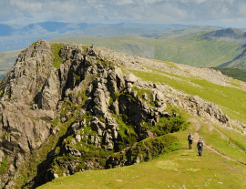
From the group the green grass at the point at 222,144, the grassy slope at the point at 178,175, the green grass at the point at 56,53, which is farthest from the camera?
the green grass at the point at 56,53

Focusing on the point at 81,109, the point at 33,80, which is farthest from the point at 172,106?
the point at 33,80

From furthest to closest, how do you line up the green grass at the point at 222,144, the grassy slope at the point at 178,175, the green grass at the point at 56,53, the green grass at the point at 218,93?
1. the green grass at the point at 56,53
2. the green grass at the point at 218,93
3. the green grass at the point at 222,144
4. the grassy slope at the point at 178,175

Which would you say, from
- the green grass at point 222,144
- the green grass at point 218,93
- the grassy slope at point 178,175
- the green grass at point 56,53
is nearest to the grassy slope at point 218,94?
the green grass at point 218,93

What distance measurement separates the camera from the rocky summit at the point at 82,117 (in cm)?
6275

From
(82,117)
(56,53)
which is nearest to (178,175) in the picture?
(82,117)

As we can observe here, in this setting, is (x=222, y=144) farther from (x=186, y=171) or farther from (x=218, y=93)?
(x=218, y=93)

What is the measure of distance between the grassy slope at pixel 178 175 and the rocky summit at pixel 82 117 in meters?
11.7

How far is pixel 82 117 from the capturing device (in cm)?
7712

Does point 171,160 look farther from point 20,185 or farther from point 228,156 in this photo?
point 20,185

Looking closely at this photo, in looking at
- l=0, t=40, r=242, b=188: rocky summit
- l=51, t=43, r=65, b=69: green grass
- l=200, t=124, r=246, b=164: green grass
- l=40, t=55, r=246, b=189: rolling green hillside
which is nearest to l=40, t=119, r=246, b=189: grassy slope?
l=40, t=55, r=246, b=189: rolling green hillside

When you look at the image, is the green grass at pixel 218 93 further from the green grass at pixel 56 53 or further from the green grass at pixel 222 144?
the green grass at pixel 56 53

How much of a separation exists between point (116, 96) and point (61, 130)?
29629 millimetres

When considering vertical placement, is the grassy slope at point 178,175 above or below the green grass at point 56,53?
below

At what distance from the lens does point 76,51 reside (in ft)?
395
